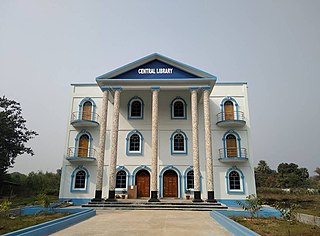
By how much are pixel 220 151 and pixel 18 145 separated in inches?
633

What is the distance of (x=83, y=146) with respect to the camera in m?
16.0

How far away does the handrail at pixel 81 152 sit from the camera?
1570cm

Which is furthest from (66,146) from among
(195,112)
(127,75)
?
(195,112)

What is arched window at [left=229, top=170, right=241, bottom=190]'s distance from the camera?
15.0 m

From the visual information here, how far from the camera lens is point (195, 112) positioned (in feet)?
46.2

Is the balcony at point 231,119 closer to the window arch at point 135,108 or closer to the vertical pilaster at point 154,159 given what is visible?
the vertical pilaster at point 154,159

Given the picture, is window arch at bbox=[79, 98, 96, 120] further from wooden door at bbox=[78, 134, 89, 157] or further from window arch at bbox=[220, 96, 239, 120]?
window arch at bbox=[220, 96, 239, 120]

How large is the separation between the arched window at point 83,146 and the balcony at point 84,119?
0.84 m

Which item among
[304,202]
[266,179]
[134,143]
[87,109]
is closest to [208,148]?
[134,143]

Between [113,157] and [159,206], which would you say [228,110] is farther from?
[113,157]

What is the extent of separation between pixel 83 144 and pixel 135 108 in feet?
14.1

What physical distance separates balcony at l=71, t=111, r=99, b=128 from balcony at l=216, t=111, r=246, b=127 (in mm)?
8288

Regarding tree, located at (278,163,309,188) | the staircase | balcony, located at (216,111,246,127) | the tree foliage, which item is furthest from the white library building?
tree, located at (278,163,309,188)

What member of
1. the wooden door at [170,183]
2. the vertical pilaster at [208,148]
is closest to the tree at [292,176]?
the wooden door at [170,183]
